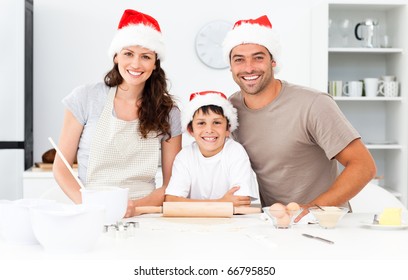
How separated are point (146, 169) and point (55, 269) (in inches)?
45.5

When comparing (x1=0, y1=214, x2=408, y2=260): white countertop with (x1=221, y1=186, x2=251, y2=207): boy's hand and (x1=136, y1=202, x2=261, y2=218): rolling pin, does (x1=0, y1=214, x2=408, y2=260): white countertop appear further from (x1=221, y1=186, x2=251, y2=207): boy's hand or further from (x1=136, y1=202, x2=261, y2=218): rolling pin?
(x1=221, y1=186, x2=251, y2=207): boy's hand

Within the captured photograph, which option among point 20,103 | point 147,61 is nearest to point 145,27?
point 147,61

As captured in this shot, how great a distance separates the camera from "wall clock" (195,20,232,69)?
508 cm

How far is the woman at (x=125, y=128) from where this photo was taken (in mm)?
2607

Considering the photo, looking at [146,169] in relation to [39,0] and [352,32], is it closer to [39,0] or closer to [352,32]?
[39,0]

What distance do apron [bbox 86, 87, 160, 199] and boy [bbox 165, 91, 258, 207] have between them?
12cm

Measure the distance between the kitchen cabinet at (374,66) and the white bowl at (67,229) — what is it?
11.5 ft

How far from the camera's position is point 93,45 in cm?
504

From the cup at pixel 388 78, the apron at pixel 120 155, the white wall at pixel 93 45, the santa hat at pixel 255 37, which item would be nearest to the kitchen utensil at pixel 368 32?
the cup at pixel 388 78

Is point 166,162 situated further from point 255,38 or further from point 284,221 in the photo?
point 284,221

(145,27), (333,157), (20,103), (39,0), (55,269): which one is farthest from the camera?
(39,0)

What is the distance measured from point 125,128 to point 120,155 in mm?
109

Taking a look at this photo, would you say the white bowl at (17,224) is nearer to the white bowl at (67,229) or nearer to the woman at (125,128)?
the white bowl at (67,229)

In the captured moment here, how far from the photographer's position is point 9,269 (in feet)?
4.99
